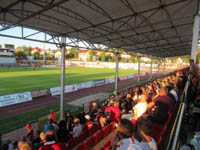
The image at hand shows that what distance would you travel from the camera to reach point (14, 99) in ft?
39.8

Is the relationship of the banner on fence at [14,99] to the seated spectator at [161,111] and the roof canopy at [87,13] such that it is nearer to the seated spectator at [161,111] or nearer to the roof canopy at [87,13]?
the roof canopy at [87,13]

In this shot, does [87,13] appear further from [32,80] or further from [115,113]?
[32,80]

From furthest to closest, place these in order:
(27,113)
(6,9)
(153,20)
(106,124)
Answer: (27,113) < (153,20) < (6,9) < (106,124)

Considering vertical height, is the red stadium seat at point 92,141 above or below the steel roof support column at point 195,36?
below

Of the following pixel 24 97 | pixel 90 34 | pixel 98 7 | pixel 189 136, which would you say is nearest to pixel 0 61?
pixel 24 97

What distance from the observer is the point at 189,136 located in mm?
4004

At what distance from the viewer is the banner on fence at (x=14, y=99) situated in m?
11.5

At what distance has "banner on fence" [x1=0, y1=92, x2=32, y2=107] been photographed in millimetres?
11500

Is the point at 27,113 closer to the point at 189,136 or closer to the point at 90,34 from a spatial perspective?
the point at 90,34

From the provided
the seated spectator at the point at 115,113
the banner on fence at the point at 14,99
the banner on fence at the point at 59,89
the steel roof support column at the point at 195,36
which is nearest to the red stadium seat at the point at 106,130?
the seated spectator at the point at 115,113

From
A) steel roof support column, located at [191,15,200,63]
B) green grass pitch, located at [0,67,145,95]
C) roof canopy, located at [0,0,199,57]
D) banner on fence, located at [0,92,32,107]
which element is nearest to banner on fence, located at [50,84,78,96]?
banner on fence, located at [0,92,32,107]

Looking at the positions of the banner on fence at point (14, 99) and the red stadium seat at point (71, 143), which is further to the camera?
the banner on fence at point (14, 99)

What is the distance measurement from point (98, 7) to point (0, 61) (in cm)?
6871

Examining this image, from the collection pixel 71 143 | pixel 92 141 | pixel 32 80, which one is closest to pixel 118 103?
pixel 92 141
